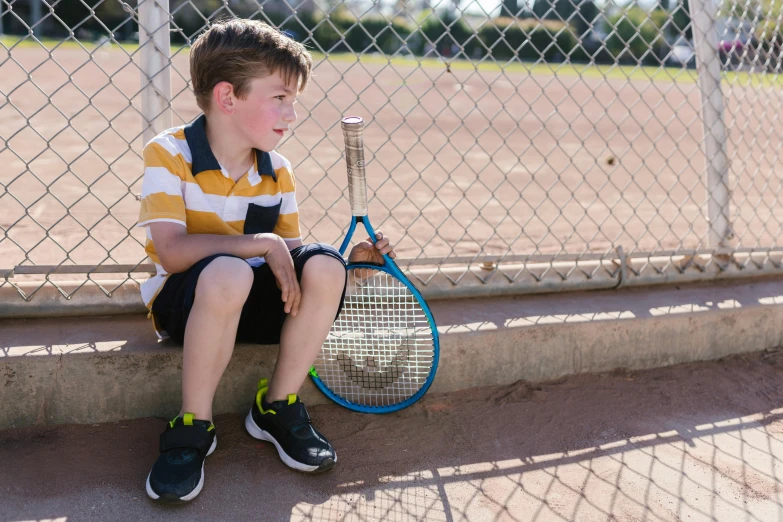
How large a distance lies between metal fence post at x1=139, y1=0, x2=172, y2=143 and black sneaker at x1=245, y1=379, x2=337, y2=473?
94 cm

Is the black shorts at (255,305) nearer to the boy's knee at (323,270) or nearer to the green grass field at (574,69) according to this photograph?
the boy's knee at (323,270)

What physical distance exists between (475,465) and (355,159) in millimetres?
967

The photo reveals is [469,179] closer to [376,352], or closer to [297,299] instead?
[376,352]

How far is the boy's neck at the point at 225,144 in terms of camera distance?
2.35 meters

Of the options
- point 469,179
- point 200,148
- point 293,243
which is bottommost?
point 469,179

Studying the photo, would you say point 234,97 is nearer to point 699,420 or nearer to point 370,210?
point 699,420

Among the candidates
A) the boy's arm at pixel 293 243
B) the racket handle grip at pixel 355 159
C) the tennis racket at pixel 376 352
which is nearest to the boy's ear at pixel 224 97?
the racket handle grip at pixel 355 159

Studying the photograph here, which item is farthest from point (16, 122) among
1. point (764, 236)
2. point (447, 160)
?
point (764, 236)

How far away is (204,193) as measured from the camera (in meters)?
2.33

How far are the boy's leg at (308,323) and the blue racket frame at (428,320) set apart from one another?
0.43 feet

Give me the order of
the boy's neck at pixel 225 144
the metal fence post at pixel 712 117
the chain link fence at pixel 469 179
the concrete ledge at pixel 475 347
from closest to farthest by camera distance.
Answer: the boy's neck at pixel 225 144 → the concrete ledge at pixel 475 347 → the chain link fence at pixel 469 179 → the metal fence post at pixel 712 117

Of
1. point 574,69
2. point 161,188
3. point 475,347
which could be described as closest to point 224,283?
point 161,188

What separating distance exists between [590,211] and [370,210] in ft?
4.76

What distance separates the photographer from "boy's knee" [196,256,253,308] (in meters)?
2.14
